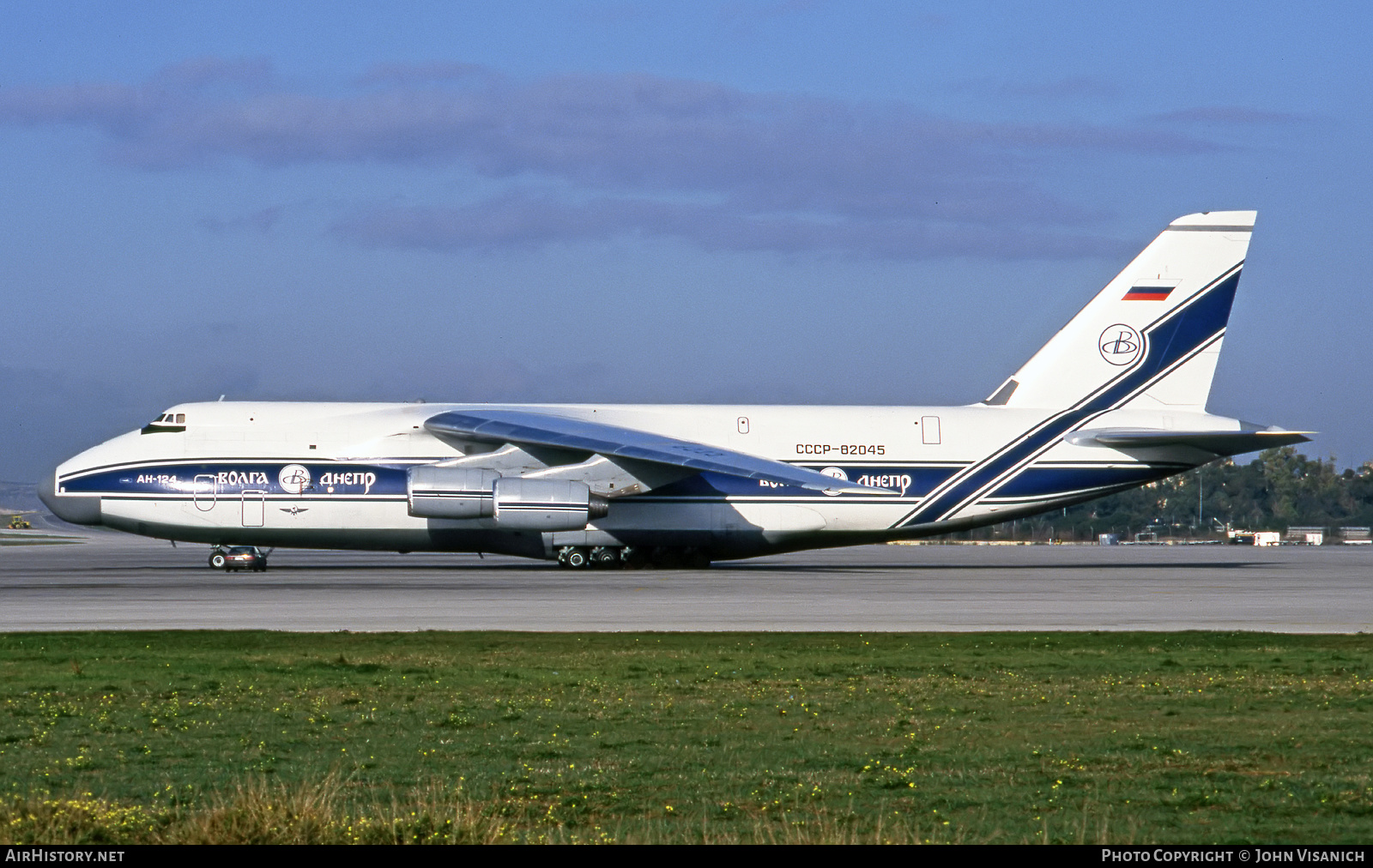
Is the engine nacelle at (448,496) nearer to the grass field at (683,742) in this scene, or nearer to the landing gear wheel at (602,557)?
the landing gear wheel at (602,557)

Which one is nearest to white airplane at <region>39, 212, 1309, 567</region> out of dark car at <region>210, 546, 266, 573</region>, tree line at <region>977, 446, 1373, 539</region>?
dark car at <region>210, 546, 266, 573</region>

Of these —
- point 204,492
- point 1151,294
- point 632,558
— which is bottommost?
point 632,558

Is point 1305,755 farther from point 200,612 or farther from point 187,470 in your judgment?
point 187,470

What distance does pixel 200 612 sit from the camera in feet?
69.6

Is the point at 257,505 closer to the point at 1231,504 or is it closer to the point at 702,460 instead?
the point at 702,460

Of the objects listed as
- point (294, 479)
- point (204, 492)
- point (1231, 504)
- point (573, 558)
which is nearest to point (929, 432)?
point (573, 558)

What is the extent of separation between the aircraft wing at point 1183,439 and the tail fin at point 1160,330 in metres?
0.95

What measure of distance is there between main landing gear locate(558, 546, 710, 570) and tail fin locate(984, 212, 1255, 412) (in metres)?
9.44

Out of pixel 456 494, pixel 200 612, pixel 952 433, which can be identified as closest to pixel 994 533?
pixel 952 433

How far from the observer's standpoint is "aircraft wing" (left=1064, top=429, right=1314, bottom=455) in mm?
34438

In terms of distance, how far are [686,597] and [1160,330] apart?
17171 mm

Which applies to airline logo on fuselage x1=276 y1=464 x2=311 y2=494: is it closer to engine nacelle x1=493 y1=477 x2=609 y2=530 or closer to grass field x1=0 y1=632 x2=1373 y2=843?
engine nacelle x1=493 y1=477 x2=609 y2=530

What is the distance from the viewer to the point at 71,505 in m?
34.3
